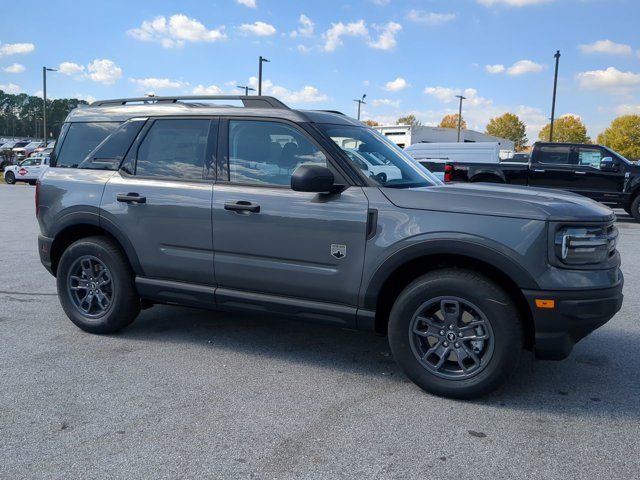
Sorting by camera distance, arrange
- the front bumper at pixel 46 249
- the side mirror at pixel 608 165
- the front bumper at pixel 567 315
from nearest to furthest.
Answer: the front bumper at pixel 567 315
the front bumper at pixel 46 249
the side mirror at pixel 608 165

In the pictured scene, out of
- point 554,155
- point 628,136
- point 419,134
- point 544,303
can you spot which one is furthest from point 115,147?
point 628,136

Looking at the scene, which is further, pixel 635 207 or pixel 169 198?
pixel 635 207

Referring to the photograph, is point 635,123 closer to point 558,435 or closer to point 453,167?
point 453,167

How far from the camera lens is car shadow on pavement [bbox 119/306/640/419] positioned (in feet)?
12.3

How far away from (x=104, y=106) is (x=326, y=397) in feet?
10.7

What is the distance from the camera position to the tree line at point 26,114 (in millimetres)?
105250

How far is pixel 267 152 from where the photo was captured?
4281 mm

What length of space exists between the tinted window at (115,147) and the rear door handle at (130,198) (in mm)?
297

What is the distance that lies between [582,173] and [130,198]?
13.2 m

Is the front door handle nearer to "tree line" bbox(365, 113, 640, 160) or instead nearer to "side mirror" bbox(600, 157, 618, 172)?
"side mirror" bbox(600, 157, 618, 172)

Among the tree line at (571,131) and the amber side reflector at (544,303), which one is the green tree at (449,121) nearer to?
the tree line at (571,131)

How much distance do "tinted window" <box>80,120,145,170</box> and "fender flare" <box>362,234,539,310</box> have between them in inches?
93.8

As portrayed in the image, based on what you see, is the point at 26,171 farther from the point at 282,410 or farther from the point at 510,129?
the point at 510,129

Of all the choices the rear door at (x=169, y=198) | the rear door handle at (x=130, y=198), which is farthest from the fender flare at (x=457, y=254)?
the rear door handle at (x=130, y=198)
